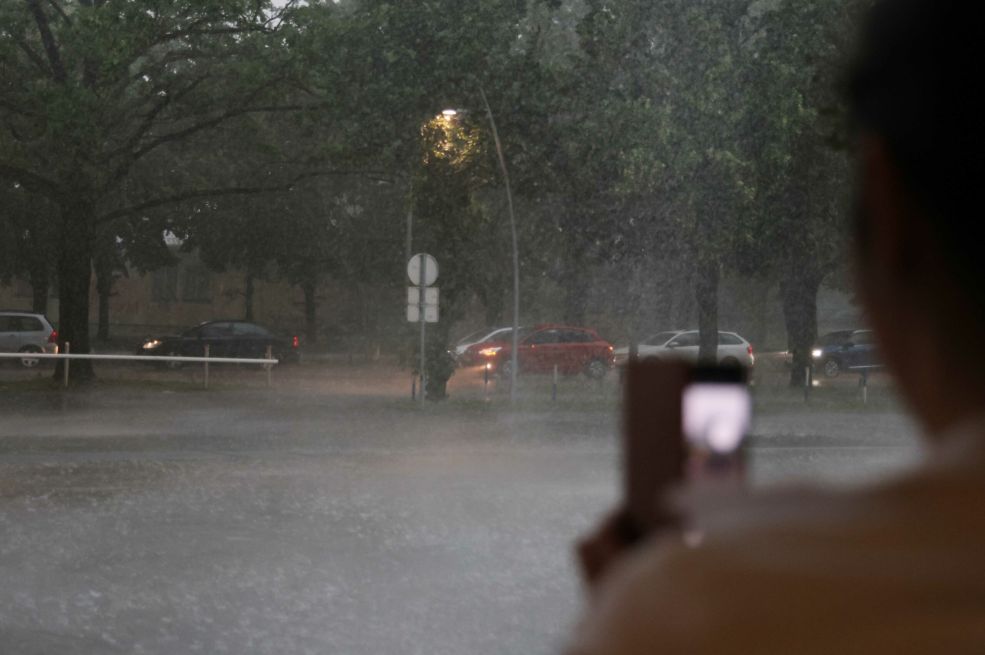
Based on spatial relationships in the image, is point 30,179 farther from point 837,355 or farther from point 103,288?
point 103,288

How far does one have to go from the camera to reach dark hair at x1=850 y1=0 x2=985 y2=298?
0.63 meters

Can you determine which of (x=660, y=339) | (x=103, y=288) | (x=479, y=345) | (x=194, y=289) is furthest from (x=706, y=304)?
(x=194, y=289)

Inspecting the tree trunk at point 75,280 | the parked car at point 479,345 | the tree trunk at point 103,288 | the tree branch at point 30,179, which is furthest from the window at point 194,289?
the tree branch at point 30,179

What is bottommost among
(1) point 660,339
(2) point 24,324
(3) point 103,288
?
(1) point 660,339

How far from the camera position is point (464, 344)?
1633 inches

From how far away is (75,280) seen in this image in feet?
104

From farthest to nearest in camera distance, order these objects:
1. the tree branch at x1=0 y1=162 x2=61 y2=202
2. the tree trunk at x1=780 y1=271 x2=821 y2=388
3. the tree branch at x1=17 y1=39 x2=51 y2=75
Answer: the tree trunk at x1=780 y1=271 x2=821 y2=388 → the tree branch at x1=0 y1=162 x2=61 y2=202 → the tree branch at x1=17 y1=39 x2=51 y2=75

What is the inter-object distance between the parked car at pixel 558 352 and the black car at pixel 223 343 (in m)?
7.64

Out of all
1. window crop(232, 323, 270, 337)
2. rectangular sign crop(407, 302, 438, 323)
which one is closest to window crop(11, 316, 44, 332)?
window crop(232, 323, 270, 337)

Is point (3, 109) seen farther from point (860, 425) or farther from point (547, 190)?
point (860, 425)

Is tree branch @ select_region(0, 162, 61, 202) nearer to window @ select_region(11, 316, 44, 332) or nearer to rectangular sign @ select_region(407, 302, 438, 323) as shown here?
rectangular sign @ select_region(407, 302, 438, 323)

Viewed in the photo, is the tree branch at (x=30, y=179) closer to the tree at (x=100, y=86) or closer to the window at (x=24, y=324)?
the tree at (x=100, y=86)

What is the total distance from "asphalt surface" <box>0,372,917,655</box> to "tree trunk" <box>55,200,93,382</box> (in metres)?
8.76

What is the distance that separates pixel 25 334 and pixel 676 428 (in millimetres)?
42097
